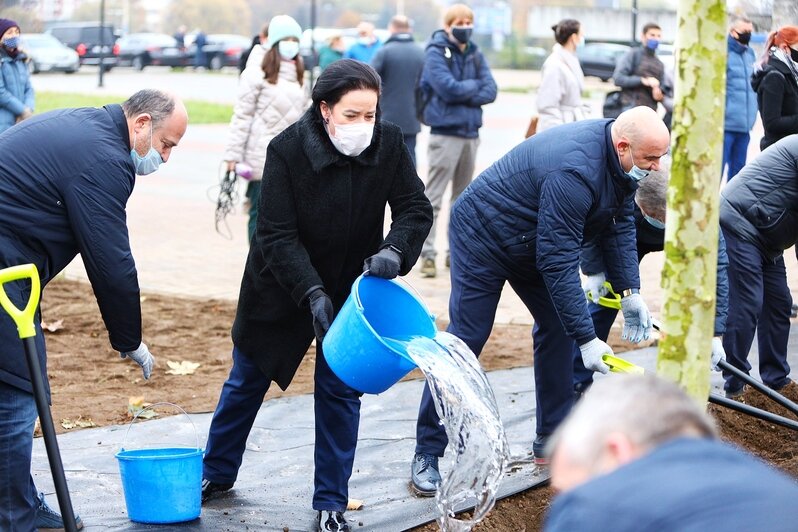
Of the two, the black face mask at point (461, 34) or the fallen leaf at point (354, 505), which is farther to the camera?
the black face mask at point (461, 34)

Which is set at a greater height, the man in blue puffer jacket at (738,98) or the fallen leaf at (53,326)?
the man in blue puffer jacket at (738,98)

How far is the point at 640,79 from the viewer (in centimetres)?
984

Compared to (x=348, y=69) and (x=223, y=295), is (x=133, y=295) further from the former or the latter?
(x=223, y=295)

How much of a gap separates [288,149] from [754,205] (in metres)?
2.62

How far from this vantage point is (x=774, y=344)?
20.5ft

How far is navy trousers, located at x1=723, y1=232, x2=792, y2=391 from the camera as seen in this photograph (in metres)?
→ 5.78

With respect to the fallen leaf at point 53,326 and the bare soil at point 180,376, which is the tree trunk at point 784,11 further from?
the fallen leaf at point 53,326

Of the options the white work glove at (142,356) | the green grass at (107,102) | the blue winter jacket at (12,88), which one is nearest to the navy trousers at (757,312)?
the white work glove at (142,356)

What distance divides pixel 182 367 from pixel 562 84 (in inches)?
162

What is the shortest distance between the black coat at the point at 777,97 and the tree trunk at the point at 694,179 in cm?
515

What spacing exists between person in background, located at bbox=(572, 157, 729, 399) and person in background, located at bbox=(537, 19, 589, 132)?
355cm

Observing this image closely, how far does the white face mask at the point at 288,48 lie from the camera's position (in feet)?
27.3

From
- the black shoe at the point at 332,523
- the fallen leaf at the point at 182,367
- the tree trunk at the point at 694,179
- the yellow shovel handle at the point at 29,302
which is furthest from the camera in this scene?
the fallen leaf at the point at 182,367

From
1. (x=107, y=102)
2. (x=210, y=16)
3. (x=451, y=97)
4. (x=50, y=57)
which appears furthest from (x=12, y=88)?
(x=210, y=16)
